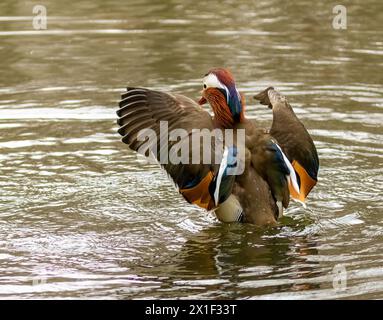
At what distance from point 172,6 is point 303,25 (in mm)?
2682

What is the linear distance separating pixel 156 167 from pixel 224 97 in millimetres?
2141

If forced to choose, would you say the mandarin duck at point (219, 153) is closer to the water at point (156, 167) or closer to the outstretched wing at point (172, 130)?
the outstretched wing at point (172, 130)

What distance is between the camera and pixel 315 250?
852 cm

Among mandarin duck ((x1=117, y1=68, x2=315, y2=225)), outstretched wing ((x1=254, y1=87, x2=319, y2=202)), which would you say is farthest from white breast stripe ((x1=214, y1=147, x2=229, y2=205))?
outstretched wing ((x1=254, y1=87, x2=319, y2=202))

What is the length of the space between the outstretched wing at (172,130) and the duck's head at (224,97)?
0.13 meters

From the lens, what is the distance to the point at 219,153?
868 centimetres

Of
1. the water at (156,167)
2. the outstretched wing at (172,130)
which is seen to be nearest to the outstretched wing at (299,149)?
the water at (156,167)

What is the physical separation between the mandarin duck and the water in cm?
26

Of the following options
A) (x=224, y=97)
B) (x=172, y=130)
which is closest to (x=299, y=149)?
(x=224, y=97)

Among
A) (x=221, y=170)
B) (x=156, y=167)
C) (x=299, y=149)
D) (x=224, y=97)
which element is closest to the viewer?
(x=221, y=170)

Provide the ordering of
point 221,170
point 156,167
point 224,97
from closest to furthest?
point 221,170 → point 224,97 → point 156,167

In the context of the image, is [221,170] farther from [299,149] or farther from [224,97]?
[299,149]

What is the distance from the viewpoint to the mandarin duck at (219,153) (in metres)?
8.71

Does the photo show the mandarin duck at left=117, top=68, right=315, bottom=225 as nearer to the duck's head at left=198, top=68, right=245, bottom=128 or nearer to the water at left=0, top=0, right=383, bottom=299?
the duck's head at left=198, top=68, right=245, bottom=128
